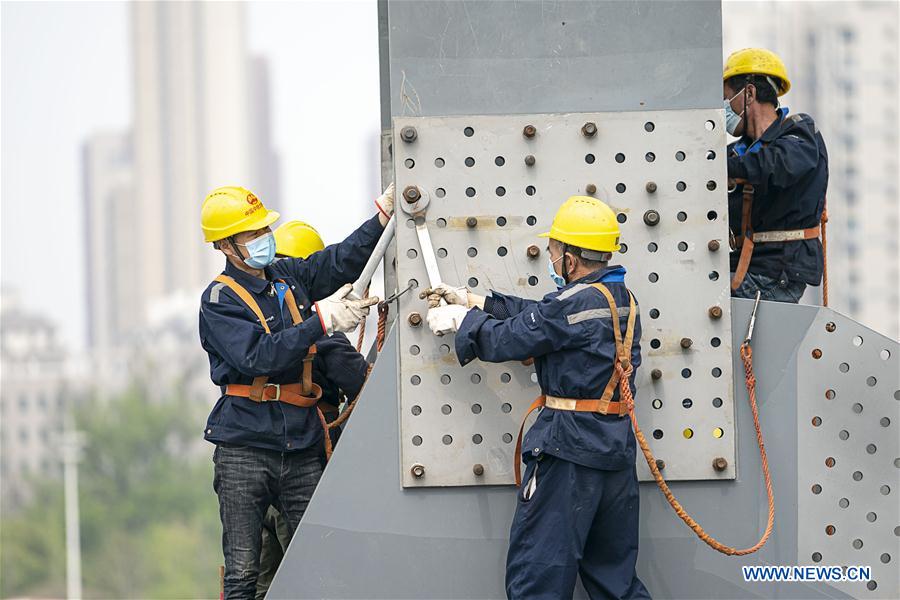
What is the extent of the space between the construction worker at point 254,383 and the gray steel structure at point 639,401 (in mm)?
326

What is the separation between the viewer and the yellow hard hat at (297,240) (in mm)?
5520

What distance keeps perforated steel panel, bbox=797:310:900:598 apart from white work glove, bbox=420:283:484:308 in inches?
47.9

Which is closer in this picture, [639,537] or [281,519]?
[639,537]

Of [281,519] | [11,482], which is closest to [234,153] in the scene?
[11,482]

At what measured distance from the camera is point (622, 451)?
4.20 metres

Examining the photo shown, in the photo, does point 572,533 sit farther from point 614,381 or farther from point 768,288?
point 768,288

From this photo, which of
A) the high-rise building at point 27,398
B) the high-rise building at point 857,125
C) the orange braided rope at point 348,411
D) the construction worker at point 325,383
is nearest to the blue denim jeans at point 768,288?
the orange braided rope at point 348,411

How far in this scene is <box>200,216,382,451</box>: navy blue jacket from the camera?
4535 mm

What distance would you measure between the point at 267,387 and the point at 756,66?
2.37 meters

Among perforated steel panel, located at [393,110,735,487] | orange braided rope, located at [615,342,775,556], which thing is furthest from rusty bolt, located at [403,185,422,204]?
orange braided rope, located at [615,342,775,556]

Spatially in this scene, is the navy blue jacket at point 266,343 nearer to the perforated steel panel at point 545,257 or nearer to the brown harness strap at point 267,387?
the brown harness strap at point 267,387

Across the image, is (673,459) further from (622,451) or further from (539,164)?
(539,164)

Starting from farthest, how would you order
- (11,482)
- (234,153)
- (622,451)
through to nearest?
(234,153)
(11,482)
(622,451)

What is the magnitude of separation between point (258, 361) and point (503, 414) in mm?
912
